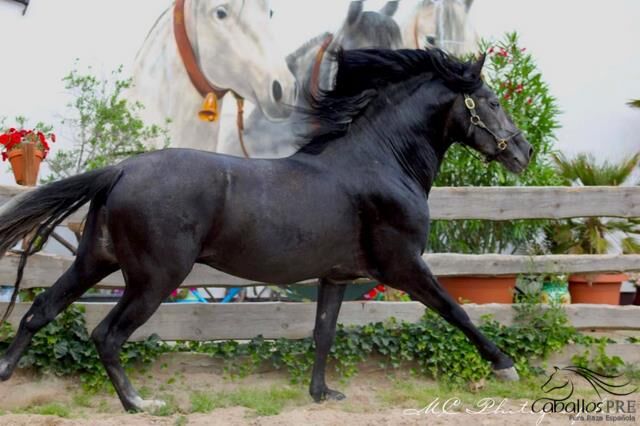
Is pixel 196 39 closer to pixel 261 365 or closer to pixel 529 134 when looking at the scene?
pixel 529 134

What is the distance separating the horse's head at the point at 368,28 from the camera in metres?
8.17

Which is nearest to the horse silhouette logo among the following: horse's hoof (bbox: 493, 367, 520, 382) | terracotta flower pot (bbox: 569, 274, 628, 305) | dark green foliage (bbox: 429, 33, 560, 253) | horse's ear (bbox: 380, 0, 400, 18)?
horse's hoof (bbox: 493, 367, 520, 382)

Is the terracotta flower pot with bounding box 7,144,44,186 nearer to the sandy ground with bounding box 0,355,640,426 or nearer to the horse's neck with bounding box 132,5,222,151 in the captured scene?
the sandy ground with bounding box 0,355,640,426

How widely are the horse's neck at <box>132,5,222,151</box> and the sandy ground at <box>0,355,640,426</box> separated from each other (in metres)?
3.47

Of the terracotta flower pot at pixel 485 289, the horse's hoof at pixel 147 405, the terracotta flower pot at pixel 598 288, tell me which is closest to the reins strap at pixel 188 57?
the terracotta flower pot at pixel 485 289

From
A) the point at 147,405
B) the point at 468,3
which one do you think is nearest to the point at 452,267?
the point at 147,405

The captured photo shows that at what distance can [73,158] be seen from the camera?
675 centimetres

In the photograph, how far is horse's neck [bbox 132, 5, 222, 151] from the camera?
24.8 ft

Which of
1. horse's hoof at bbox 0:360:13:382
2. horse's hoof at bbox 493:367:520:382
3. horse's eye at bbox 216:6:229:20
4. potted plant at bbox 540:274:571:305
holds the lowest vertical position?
horse's hoof at bbox 0:360:13:382

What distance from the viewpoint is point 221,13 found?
7934 millimetres

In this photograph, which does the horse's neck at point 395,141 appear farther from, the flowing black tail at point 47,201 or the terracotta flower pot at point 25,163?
the terracotta flower pot at point 25,163

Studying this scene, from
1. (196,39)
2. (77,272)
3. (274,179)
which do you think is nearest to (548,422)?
(274,179)

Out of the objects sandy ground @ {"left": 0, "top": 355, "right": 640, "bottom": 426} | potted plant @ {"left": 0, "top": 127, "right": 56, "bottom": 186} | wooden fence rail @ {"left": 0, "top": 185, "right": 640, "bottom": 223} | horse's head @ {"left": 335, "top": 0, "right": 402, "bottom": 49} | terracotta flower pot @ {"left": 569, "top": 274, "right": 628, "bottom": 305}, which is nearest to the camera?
sandy ground @ {"left": 0, "top": 355, "right": 640, "bottom": 426}

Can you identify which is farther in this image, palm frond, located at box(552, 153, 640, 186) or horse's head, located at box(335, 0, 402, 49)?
horse's head, located at box(335, 0, 402, 49)
